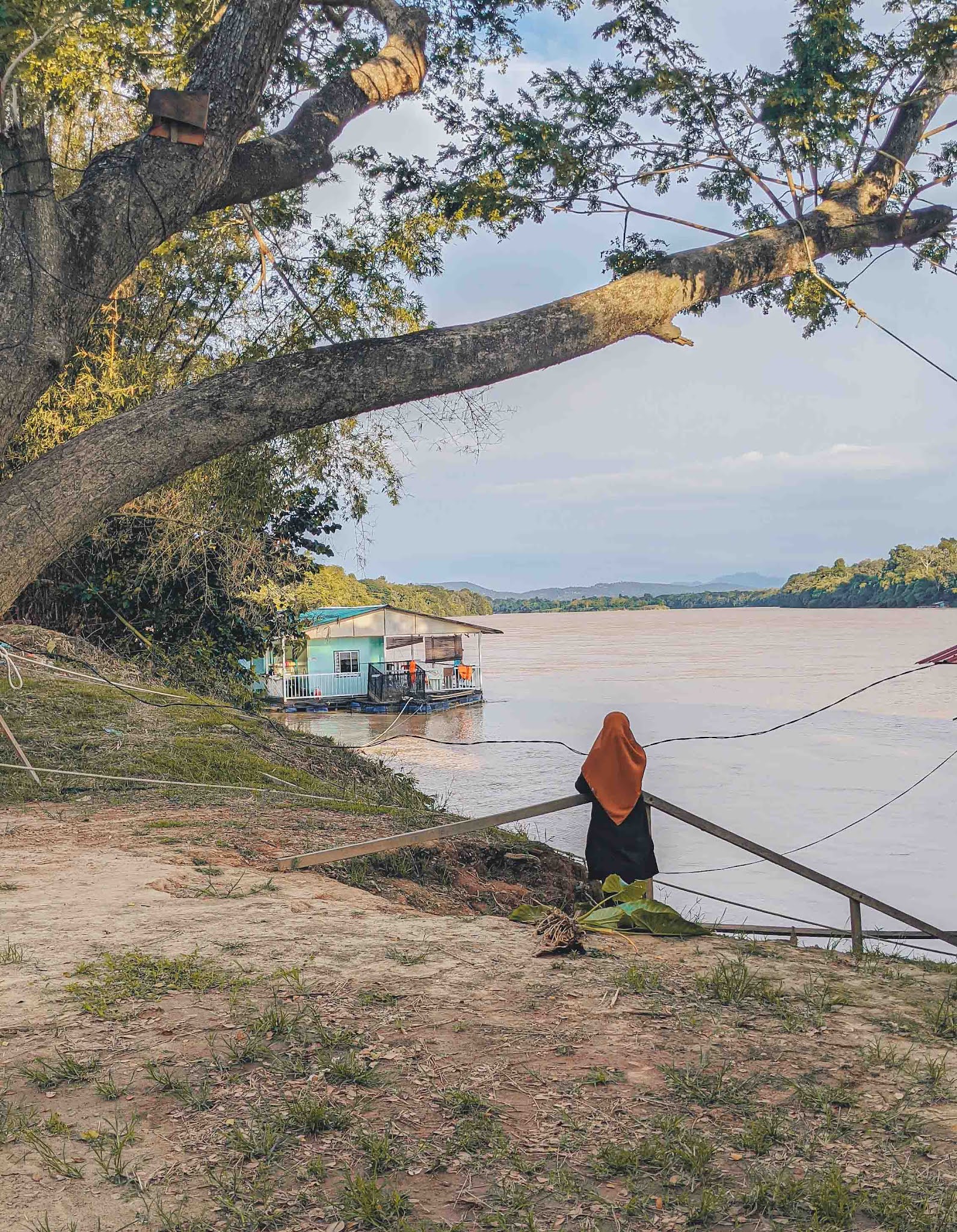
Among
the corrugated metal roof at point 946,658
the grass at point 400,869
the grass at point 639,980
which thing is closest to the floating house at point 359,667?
the corrugated metal roof at point 946,658

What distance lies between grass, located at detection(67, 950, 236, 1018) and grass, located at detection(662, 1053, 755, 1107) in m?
1.73

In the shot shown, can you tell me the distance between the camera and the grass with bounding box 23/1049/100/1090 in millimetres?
2971

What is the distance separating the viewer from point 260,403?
571cm

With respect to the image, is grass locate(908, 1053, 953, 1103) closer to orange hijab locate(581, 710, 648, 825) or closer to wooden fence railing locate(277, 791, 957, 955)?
wooden fence railing locate(277, 791, 957, 955)

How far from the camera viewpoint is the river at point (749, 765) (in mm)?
29281

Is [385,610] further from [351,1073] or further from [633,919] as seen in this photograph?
[351,1073]

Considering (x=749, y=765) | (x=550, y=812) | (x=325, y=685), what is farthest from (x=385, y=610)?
(x=550, y=812)

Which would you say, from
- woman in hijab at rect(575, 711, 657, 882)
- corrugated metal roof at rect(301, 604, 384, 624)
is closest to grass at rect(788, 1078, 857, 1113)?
woman in hijab at rect(575, 711, 657, 882)

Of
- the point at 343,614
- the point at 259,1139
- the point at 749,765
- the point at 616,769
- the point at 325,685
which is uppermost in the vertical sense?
the point at 343,614

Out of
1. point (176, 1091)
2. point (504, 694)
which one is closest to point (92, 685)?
point (176, 1091)

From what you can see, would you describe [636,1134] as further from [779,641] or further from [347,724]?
[779,641]

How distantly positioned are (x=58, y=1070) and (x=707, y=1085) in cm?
205

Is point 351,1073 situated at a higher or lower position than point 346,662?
higher

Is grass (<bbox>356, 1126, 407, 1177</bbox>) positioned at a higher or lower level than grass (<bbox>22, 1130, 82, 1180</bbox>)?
lower
